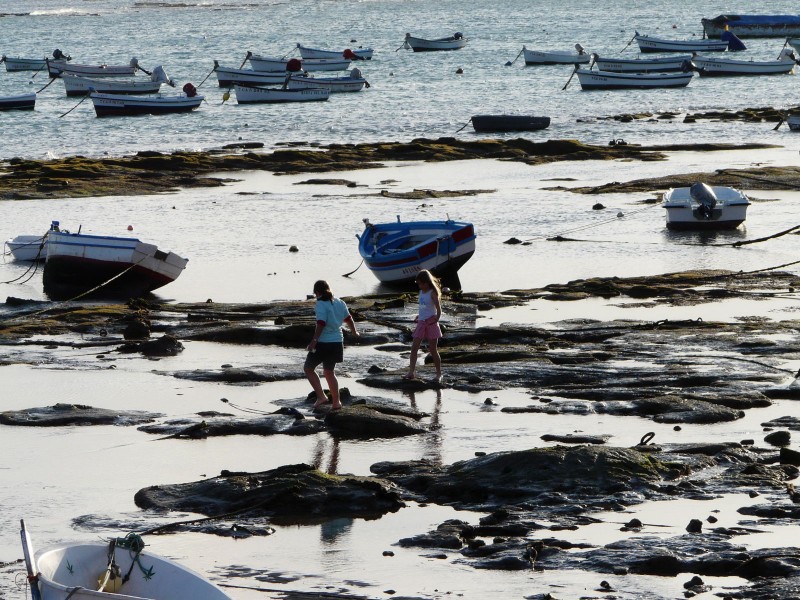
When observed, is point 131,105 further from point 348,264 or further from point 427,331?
point 427,331

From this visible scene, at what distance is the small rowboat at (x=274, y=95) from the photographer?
3017 inches

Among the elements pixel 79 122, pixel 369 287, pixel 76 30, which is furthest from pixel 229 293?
pixel 76 30

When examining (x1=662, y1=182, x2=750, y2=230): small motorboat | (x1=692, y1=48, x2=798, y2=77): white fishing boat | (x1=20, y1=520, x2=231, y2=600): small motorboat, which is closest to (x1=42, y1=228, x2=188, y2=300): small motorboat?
(x1=662, y1=182, x2=750, y2=230): small motorboat

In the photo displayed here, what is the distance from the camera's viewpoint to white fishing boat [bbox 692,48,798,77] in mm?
88625

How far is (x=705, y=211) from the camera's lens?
31969 mm

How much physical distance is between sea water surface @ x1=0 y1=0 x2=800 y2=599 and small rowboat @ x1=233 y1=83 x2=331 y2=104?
1.03 metres

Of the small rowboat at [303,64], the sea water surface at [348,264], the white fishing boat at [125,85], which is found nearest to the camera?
the sea water surface at [348,264]

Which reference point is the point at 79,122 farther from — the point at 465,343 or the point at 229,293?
the point at 465,343

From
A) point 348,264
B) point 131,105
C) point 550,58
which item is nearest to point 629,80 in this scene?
point 550,58

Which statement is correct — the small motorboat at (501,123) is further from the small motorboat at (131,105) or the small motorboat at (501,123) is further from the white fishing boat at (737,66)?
the white fishing boat at (737,66)

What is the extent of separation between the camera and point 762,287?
24.7 m

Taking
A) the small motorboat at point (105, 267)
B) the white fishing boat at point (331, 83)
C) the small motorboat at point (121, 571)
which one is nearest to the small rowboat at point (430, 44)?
the white fishing boat at point (331, 83)

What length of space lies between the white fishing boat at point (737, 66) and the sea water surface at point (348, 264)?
60.7 inches

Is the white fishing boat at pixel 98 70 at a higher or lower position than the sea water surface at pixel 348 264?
higher
